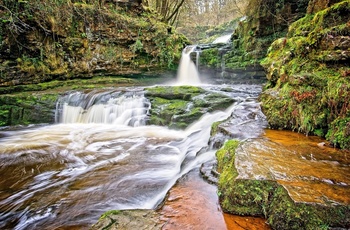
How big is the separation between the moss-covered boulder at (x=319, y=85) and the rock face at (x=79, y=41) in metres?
7.64

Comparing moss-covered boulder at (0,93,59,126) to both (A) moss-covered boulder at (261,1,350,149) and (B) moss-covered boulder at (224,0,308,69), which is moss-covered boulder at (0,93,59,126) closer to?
(A) moss-covered boulder at (261,1,350,149)

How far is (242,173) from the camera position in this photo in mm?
2232

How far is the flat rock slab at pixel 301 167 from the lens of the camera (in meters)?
1.88

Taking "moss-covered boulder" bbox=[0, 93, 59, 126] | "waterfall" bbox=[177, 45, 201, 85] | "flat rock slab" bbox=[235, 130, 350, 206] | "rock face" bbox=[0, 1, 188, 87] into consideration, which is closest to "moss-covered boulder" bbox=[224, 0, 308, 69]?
"waterfall" bbox=[177, 45, 201, 85]

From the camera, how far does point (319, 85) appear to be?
3791 millimetres

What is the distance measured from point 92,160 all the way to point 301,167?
12.5ft

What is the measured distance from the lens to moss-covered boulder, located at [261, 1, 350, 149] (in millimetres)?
3332

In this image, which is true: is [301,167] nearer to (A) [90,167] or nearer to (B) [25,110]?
(A) [90,167]

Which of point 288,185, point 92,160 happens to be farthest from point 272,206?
point 92,160

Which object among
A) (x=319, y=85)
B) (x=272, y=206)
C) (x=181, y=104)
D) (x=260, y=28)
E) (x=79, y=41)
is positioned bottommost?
(x=272, y=206)

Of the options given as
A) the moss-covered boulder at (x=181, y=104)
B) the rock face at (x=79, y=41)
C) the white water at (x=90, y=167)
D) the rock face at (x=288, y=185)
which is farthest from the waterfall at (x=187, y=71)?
the rock face at (x=288, y=185)

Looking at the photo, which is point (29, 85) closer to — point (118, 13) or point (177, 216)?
point (118, 13)

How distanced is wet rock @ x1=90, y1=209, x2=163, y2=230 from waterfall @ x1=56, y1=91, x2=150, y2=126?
501 centimetres

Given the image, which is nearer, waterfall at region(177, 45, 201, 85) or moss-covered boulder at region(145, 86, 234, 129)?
moss-covered boulder at region(145, 86, 234, 129)
